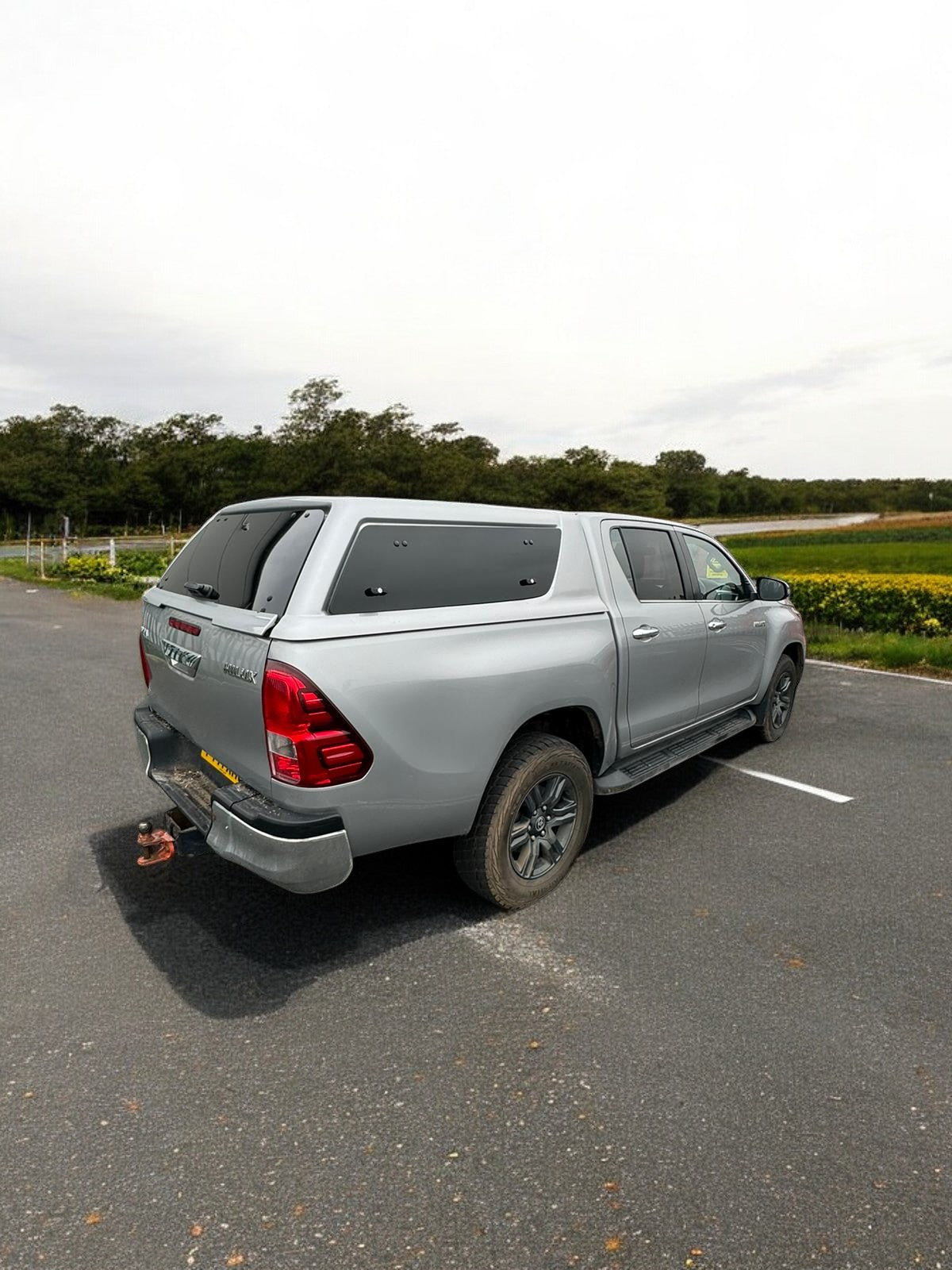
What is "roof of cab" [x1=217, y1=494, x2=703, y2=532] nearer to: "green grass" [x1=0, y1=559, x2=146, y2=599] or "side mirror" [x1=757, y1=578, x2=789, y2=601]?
"side mirror" [x1=757, y1=578, x2=789, y2=601]

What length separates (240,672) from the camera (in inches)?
119

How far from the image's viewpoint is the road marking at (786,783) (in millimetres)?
5250

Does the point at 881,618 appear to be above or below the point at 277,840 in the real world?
above

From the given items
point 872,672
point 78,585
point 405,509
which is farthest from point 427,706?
point 78,585

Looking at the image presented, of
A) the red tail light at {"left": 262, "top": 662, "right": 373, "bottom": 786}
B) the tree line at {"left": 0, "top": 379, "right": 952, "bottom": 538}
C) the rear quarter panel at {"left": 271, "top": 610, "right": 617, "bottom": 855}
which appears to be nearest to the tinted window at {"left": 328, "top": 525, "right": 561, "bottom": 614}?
the rear quarter panel at {"left": 271, "top": 610, "right": 617, "bottom": 855}

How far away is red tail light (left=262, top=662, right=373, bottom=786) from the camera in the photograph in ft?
9.29

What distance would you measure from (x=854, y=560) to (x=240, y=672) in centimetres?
3642

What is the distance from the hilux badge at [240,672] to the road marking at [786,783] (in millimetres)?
3958

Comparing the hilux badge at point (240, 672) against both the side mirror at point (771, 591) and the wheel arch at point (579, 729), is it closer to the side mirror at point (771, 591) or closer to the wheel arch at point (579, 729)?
the wheel arch at point (579, 729)

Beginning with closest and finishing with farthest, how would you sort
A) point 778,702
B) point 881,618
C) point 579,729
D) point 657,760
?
point 579,729 → point 657,760 → point 778,702 → point 881,618

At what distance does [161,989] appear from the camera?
3.11 metres

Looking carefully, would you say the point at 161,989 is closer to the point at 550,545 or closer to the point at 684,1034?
the point at 684,1034

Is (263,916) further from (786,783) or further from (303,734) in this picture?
(786,783)

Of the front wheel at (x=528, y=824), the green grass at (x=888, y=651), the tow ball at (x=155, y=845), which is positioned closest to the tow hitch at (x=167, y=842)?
the tow ball at (x=155, y=845)
